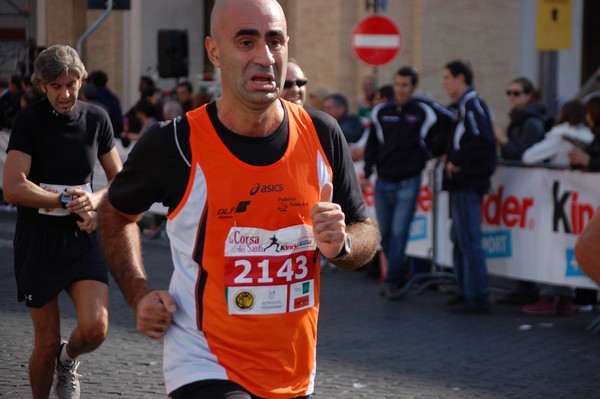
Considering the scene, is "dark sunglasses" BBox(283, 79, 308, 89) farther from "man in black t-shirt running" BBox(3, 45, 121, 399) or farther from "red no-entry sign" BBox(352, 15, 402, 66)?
"red no-entry sign" BBox(352, 15, 402, 66)

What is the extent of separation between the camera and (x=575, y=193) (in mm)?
10656

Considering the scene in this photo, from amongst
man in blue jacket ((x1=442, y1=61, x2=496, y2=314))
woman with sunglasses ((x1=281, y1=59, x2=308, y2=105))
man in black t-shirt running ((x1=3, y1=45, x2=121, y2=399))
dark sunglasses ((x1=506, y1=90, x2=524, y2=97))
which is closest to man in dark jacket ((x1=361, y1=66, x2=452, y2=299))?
man in blue jacket ((x1=442, y1=61, x2=496, y2=314))

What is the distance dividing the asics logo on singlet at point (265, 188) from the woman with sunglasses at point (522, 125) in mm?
8191

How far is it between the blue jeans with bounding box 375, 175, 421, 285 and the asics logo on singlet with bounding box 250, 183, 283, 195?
7.87 metres

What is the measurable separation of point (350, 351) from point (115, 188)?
523 cm

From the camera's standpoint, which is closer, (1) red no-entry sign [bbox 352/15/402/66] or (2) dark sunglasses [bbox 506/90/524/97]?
(2) dark sunglasses [bbox 506/90/524/97]

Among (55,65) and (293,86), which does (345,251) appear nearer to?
(55,65)

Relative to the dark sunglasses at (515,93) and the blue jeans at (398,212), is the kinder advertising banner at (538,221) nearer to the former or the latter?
the blue jeans at (398,212)

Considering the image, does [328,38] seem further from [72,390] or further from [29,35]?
[72,390]

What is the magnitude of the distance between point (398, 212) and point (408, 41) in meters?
15.7

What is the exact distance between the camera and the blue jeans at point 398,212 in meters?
11.7

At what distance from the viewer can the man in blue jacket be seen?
1084 centimetres

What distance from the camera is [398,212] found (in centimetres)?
1178

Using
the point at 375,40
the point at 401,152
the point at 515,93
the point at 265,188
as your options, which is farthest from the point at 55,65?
the point at 375,40
